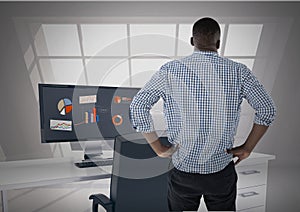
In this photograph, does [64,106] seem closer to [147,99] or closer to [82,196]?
[147,99]

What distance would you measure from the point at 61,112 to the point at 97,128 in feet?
0.86

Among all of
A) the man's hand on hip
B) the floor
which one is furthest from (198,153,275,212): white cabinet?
the floor

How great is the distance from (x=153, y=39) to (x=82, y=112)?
2.43m

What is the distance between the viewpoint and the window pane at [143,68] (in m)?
5.12

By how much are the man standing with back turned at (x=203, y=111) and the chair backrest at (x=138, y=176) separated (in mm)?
139

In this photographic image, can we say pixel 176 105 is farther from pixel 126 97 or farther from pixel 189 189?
pixel 126 97

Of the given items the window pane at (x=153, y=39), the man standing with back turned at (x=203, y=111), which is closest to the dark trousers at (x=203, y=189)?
the man standing with back turned at (x=203, y=111)

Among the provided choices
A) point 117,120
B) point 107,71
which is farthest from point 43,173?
point 107,71

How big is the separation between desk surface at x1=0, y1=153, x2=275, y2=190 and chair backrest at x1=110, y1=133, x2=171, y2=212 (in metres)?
0.35

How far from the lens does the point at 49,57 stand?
4887mm

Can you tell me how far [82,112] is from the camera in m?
2.66

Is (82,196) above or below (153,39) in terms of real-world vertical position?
below

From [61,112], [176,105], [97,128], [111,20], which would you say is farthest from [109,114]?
[111,20]

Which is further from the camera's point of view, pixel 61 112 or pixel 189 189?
pixel 61 112
